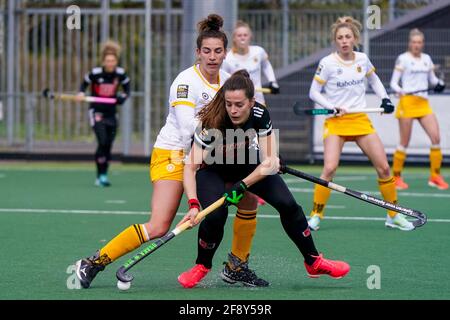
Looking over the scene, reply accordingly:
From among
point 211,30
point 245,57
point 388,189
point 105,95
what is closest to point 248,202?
point 211,30

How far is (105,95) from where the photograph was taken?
52.0 ft

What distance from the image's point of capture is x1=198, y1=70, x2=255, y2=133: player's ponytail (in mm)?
7379

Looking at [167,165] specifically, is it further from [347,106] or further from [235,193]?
[347,106]

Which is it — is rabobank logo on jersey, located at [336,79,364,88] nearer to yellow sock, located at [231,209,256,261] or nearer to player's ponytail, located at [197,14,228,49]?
player's ponytail, located at [197,14,228,49]

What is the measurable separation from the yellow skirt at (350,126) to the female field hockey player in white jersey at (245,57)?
2327 mm

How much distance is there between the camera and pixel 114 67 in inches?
624

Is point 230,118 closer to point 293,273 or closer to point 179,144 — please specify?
point 179,144

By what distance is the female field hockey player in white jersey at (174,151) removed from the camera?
7645mm

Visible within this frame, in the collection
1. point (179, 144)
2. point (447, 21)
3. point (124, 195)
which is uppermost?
point (447, 21)

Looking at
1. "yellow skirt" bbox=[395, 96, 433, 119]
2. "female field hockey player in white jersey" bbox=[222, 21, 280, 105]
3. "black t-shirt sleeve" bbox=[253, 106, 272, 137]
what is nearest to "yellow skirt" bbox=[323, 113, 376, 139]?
"female field hockey player in white jersey" bbox=[222, 21, 280, 105]

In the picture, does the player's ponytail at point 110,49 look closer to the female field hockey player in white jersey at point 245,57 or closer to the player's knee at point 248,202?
the female field hockey player in white jersey at point 245,57
